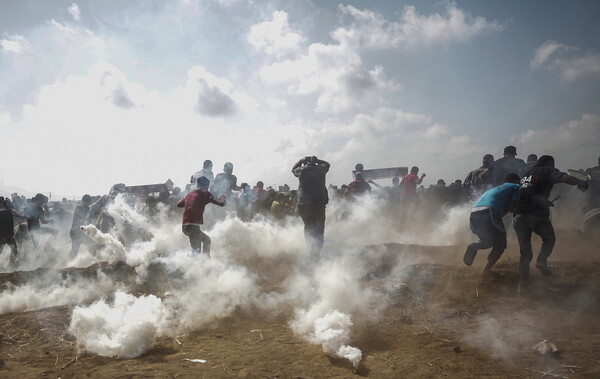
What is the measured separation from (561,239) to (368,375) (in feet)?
26.6

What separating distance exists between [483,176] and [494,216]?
326cm

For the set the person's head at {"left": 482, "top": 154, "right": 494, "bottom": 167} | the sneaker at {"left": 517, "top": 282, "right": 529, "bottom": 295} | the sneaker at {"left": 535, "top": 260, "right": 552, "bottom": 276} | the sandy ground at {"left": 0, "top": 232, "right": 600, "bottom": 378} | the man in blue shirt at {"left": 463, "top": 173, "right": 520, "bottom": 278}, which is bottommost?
the sandy ground at {"left": 0, "top": 232, "right": 600, "bottom": 378}

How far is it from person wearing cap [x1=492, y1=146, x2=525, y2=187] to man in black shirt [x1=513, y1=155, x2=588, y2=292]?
9.75 ft

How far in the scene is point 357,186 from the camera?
11.1 meters

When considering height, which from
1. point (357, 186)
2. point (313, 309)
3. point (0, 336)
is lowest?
point (0, 336)

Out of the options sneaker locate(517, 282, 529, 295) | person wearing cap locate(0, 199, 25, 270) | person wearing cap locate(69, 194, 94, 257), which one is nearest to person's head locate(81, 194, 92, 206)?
person wearing cap locate(69, 194, 94, 257)

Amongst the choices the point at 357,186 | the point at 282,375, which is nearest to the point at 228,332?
the point at 282,375

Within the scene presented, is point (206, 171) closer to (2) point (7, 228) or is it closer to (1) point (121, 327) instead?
(2) point (7, 228)

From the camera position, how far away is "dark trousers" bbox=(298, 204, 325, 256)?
758 centimetres

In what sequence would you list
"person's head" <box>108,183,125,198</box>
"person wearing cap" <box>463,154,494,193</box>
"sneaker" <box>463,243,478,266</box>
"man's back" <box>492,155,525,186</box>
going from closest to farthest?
"sneaker" <box>463,243,478,266</box> → "man's back" <box>492,155,525,186</box> → "person wearing cap" <box>463,154,494,193</box> → "person's head" <box>108,183,125,198</box>

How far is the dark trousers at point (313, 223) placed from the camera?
758cm

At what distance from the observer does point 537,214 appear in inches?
209

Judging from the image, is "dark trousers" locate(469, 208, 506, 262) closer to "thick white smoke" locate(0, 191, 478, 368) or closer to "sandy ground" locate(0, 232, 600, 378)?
"sandy ground" locate(0, 232, 600, 378)

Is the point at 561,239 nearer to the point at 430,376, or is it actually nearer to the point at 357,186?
the point at 357,186
